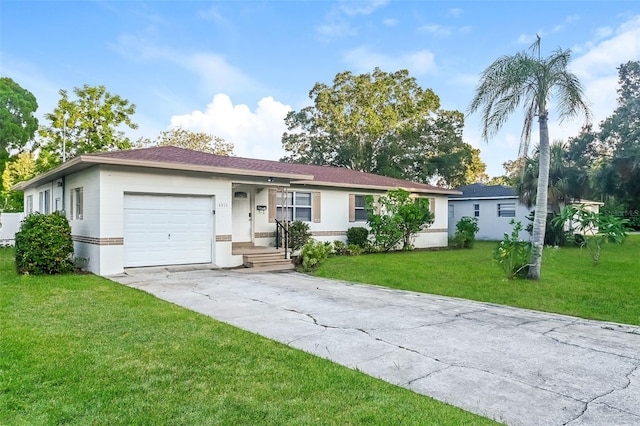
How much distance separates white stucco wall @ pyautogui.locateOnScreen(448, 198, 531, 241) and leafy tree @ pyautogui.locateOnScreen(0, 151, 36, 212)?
26264 mm

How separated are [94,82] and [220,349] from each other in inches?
1081

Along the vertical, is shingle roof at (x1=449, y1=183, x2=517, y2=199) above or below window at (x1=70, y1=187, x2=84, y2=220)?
above

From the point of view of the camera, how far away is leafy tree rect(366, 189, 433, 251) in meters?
16.7

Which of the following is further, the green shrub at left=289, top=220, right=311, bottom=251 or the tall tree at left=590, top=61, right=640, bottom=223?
the tall tree at left=590, top=61, right=640, bottom=223

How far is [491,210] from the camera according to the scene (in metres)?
25.0

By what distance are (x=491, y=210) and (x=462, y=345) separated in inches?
860

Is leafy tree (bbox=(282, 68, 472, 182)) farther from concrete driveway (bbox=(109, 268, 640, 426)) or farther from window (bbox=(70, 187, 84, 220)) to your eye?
concrete driveway (bbox=(109, 268, 640, 426))

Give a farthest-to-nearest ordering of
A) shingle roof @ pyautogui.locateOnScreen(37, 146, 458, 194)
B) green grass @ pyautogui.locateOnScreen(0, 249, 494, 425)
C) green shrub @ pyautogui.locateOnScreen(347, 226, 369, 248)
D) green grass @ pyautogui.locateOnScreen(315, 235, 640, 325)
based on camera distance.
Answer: green shrub @ pyautogui.locateOnScreen(347, 226, 369, 248) < shingle roof @ pyautogui.locateOnScreen(37, 146, 458, 194) < green grass @ pyautogui.locateOnScreen(315, 235, 640, 325) < green grass @ pyautogui.locateOnScreen(0, 249, 494, 425)

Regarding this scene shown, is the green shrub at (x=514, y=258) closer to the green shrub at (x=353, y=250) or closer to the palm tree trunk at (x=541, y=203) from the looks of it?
the palm tree trunk at (x=541, y=203)

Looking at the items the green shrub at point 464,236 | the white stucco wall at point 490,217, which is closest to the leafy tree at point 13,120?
the green shrub at point 464,236

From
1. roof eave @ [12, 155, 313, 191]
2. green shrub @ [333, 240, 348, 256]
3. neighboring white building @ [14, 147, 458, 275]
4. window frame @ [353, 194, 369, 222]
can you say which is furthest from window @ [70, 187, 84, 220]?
window frame @ [353, 194, 369, 222]

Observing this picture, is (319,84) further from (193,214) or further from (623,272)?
(623,272)

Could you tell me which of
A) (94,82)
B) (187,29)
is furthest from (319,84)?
(187,29)

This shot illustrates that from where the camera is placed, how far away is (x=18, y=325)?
548 centimetres
